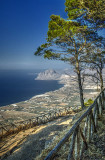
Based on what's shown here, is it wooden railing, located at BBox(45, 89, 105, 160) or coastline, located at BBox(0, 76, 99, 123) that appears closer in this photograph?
wooden railing, located at BBox(45, 89, 105, 160)

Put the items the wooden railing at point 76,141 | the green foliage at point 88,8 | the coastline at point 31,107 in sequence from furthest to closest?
the coastline at point 31,107 < the green foliage at point 88,8 < the wooden railing at point 76,141

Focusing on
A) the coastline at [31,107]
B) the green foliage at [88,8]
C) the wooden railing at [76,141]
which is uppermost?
the green foliage at [88,8]

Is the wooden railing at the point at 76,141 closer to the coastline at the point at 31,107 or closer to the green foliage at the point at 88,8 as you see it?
the green foliage at the point at 88,8

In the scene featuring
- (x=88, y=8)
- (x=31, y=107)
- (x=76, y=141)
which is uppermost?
(x=88, y=8)

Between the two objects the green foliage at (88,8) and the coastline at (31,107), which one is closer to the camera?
the green foliage at (88,8)

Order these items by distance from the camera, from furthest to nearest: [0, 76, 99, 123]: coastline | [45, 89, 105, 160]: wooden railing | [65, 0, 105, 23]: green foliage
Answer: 1. [0, 76, 99, 123]: coastline
2. [65, 0, 105, 23]: green foliage
3. [45, 89, 105, 160]: wooden railing

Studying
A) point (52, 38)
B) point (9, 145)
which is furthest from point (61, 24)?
point (9, 145)

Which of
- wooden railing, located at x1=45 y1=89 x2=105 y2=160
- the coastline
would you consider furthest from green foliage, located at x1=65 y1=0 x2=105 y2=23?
the coastline

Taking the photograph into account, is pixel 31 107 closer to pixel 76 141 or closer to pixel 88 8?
pixel 88 8

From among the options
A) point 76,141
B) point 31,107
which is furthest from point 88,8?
point 31,107

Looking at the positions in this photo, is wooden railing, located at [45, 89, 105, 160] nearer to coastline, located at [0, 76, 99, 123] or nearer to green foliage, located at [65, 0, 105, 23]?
green foliage, located at [65, 0, 105, 23]

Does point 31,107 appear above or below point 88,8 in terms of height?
below

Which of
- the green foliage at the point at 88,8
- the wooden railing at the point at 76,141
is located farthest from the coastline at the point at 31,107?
the wooden railing at the point at 76,141
